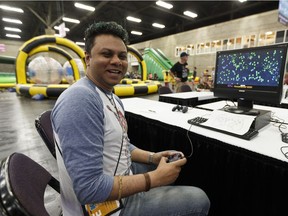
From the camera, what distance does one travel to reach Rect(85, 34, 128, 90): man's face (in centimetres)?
78

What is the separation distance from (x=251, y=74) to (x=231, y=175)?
72 centimetres

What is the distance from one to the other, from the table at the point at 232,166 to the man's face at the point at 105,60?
0.65 meters

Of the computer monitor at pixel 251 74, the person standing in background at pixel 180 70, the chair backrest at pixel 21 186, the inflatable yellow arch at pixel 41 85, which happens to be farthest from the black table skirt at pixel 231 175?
the inflatable yellow arch at pixel 41 85

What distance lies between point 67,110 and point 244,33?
1170 cm

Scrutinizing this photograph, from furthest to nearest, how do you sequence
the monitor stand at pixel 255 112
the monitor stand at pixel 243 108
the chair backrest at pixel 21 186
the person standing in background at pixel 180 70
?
the person standing in background at pixel 180 70, the monitor stand at pixel 243 108, the monitor stand at pixel 255 112, the chair backrest at pixel 21 186

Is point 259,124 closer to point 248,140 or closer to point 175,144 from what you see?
point 248,140

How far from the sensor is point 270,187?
0.92 metres

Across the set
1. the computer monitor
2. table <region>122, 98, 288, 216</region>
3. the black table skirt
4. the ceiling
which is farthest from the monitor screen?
the ceiling

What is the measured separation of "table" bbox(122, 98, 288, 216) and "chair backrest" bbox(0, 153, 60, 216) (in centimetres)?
88

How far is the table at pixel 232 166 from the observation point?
0.88 metres

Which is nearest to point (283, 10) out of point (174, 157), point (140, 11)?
point (174, 157)

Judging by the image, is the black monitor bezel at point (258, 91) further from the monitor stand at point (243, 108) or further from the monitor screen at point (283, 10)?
the monitor screen at point (283, 10)

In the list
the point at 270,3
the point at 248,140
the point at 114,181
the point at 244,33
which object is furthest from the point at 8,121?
the point at 270,3

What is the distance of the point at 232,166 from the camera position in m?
1.04
